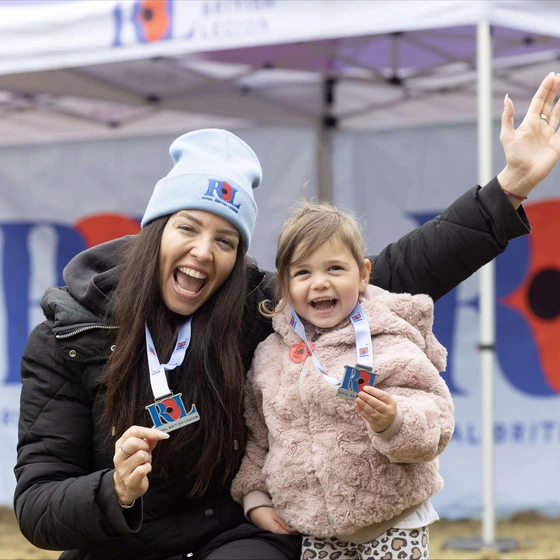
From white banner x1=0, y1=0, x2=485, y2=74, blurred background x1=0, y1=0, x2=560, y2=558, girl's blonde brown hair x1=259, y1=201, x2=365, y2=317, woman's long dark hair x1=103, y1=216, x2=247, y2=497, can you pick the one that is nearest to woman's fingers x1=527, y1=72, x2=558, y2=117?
girl's blonde brown hair x1=259, y1=201, x2=365, y2=317

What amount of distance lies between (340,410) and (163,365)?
1.54 ft

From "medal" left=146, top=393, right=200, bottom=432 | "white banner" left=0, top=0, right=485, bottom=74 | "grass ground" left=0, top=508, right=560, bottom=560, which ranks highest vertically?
"white banner" left=0, top=0, right=485, bottom=74

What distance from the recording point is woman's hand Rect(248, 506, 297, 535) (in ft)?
7.38

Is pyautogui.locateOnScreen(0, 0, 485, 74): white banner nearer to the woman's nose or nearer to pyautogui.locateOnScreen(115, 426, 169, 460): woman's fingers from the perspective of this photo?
the woman's nose

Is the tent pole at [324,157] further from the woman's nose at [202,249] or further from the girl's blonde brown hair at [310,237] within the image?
the woman's nose at [202,249]

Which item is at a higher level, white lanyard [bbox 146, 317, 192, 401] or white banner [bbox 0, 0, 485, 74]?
white banner [bbox 0, 0, 485, 74]

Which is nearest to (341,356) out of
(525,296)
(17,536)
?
(525,296)

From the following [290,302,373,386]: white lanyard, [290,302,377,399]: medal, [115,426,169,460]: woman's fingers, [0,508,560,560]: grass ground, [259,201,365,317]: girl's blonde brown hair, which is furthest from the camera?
[0,508,560,560]: grass ground

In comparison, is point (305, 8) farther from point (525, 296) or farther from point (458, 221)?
point (525, 296)

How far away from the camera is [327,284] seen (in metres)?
2.28

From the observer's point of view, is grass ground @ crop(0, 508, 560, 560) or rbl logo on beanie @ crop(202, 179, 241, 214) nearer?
rbl logo on beanie @ crop(202, 179, 241, 214)

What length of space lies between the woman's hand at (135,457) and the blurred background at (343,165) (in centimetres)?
333

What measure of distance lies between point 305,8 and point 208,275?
2.17 meters

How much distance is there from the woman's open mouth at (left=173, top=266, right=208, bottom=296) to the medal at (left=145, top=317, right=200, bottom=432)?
0.17m
